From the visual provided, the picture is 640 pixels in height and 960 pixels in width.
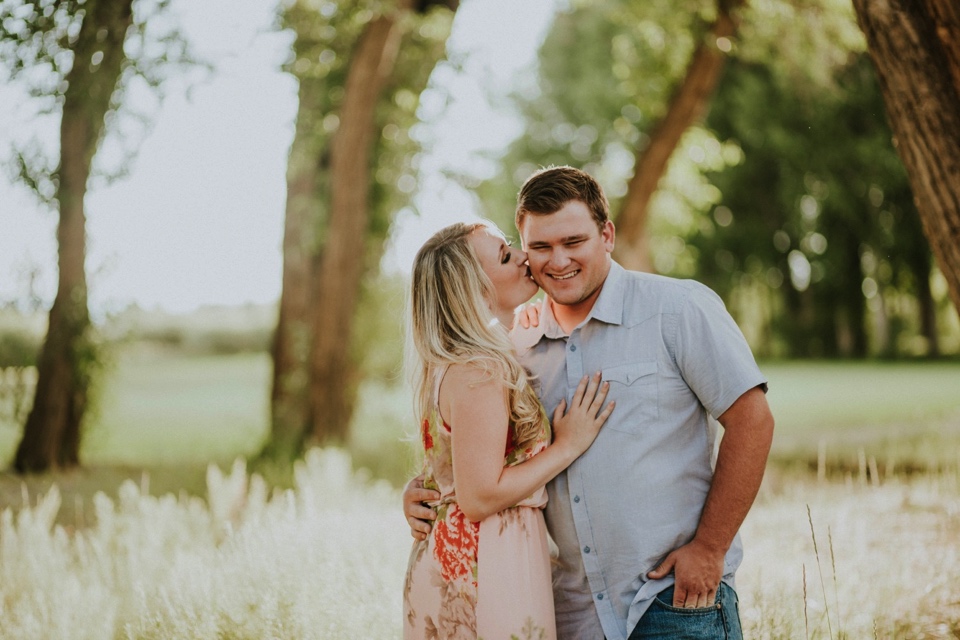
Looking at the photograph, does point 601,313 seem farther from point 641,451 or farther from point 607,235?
point 641,451

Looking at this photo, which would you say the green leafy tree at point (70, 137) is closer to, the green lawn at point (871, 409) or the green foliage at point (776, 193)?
the green lawn at point (871, 409)

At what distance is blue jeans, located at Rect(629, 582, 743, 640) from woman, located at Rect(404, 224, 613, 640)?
0.33 metres

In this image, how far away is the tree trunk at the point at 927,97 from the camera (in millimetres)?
3844

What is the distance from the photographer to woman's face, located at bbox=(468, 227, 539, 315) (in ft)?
10.8

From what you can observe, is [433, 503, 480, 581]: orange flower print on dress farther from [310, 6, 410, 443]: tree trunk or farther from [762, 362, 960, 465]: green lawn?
[310, 6, 410, 443]: tree trunk

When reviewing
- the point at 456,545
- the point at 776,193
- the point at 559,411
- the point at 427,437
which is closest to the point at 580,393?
the point at 559,411

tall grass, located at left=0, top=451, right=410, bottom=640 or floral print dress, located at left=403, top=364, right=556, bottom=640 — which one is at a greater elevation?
floral print dress, located at left=403, top=364, right=556, bottom=640

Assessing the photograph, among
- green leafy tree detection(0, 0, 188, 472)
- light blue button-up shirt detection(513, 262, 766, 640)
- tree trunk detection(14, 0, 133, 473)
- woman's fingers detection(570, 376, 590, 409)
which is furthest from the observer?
tree trunk detection(14, 0, 133, 473)

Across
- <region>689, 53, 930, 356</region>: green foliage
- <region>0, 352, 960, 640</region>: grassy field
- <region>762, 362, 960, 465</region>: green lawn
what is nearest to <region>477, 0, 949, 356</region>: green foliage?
<region>689, 53, 930, 356</region>: green foliage

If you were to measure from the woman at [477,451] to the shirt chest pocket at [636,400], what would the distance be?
6 cm

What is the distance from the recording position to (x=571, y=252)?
11.0 ft

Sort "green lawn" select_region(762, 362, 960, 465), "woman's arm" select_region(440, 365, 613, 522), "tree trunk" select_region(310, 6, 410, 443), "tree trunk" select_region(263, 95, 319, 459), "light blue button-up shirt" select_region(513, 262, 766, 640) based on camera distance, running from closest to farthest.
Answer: "woman's arm" select_region(440, 365, 613, 522) < "light blue button-up shirt" select_region(513, 262, 766, 640) < "tree trunk" select_region(310, 6, 410, 443) < "green lawn" select_region(762, 362, 960, 465) < "tree trunk" select_region(263, 95, 319, 459)

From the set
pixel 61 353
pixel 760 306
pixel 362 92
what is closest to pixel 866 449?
pixel 362 92

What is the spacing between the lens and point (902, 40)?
153 inches
